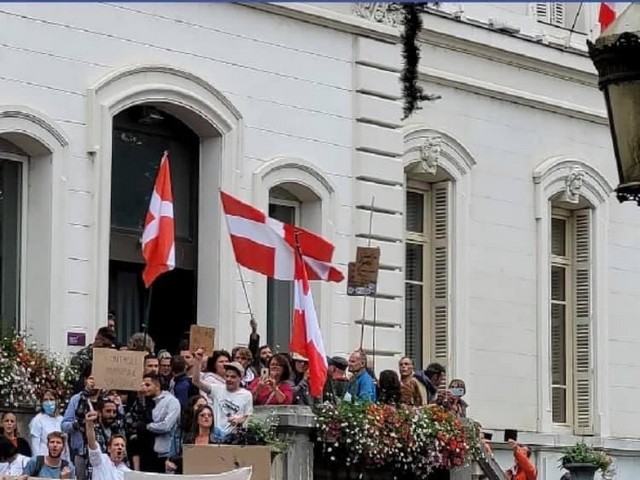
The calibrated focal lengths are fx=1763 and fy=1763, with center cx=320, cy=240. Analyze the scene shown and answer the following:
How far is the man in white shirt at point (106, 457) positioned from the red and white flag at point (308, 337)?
2.73 m

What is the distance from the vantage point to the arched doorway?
1784cm

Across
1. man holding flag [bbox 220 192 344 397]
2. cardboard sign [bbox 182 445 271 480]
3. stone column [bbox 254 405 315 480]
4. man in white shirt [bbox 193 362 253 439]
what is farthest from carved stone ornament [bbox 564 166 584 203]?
cardboard sign [bbox 182 445 271 480]

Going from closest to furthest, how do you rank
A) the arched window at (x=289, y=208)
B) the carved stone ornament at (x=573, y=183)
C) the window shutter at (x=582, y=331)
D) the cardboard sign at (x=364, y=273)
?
the cardboard sign at (x=364, y=273)
the arched window at (x=289, y=208)
the carved stone ornament at (x=573, y=183)
the window shutter at (x=582, y=331)

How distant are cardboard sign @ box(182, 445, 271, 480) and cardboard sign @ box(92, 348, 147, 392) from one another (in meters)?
0.81

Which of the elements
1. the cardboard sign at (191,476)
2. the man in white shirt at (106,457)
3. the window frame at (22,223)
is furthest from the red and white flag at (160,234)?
the cardboard sign at (191,476)

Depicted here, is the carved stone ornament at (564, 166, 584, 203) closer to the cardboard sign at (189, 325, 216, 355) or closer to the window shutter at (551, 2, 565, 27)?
the window shutter at (551, 2, 565, 27)

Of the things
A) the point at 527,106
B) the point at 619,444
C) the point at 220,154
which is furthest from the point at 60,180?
the point at 619,444

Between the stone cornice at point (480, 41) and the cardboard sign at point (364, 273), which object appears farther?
the stone cornice at point (480, 41)

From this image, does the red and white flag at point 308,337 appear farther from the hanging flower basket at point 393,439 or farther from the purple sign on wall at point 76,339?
the purple sign on wall at point 76,339

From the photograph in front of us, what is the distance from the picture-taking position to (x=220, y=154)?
18.4 m

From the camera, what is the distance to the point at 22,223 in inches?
666

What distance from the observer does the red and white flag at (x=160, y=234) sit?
15551 mm

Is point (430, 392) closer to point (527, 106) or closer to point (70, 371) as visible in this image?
point (70, 371)

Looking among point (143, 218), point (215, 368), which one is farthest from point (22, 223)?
point (215, 368)
